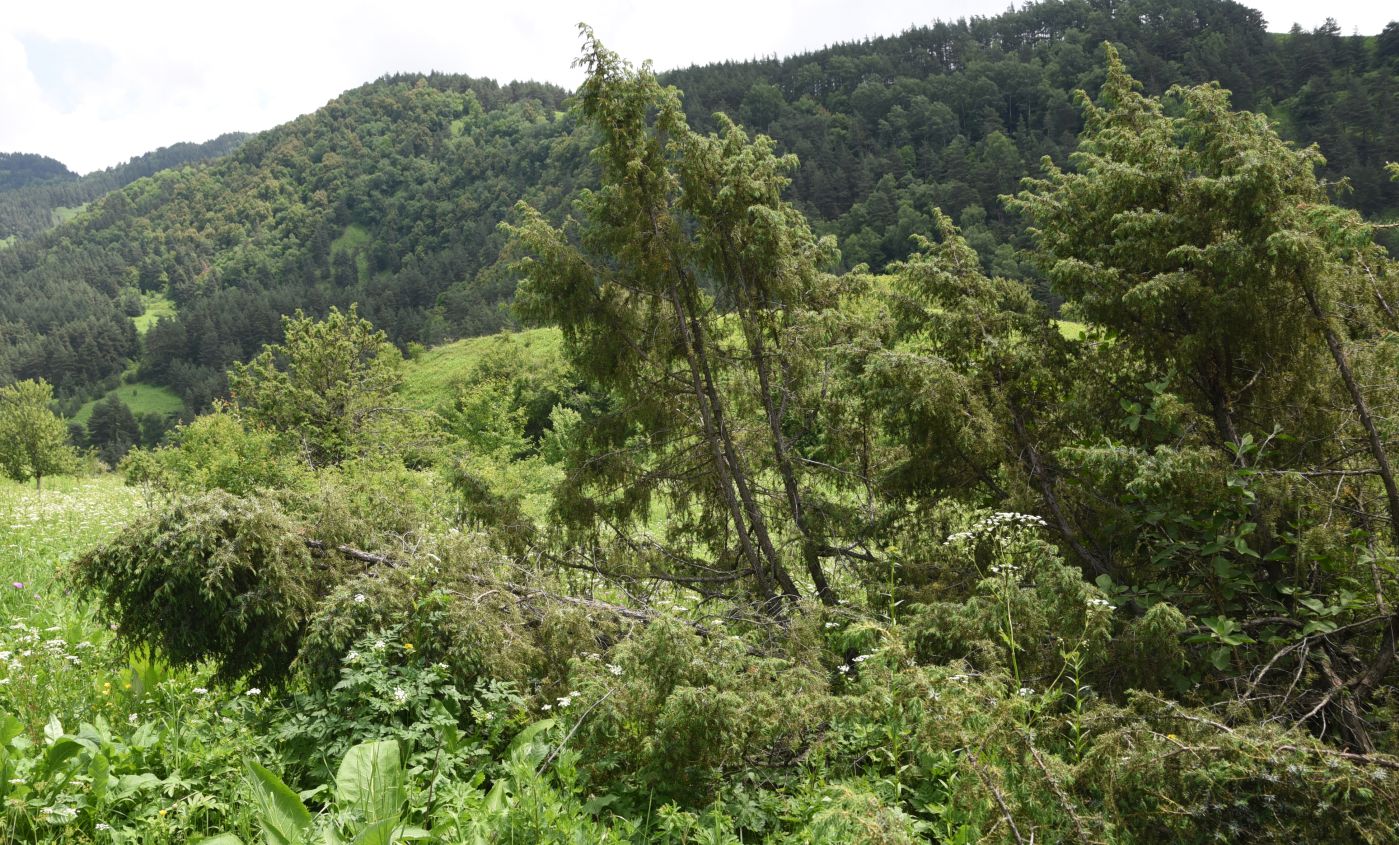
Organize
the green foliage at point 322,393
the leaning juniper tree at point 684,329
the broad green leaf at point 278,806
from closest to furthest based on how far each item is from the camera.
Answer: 1. the broad green leaf at point 278,806
2. the leaning juniper tree at point 684,329
3. the green foliage at point 322,393

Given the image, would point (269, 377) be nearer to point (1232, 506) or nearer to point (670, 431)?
point (670, 431)

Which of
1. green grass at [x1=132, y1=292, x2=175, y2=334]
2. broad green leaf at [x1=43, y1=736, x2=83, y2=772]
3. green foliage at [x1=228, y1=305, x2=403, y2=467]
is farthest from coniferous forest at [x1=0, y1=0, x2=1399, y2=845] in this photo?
green grass at [x1=132, y1=292, x2=175, y2=334]

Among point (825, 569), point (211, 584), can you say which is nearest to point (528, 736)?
point (211, 584)

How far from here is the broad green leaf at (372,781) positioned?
339 cm

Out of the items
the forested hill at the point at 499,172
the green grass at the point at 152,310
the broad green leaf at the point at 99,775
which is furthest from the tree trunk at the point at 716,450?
the green grass at the point at 152,310

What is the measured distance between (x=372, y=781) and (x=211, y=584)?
1830 mm

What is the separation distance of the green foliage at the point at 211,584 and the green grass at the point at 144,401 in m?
116

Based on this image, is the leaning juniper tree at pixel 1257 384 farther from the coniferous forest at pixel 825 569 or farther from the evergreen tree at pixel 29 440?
the evergreen tree at pixel 29 440

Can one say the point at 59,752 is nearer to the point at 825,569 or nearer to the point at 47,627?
the point at 47,627

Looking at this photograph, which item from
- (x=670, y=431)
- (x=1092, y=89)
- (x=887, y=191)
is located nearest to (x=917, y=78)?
(x=1092, y=89)

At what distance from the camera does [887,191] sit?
9638 cm

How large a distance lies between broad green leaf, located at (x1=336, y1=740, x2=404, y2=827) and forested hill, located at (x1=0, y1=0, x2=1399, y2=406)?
66.0m

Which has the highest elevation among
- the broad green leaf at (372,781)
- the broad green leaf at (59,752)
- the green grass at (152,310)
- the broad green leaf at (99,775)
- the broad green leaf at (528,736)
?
the green grass at (152,310)

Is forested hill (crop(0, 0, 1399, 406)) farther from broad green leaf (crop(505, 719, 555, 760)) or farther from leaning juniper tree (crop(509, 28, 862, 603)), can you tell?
broad green leaf (crop(505, 719, 555, 760))
